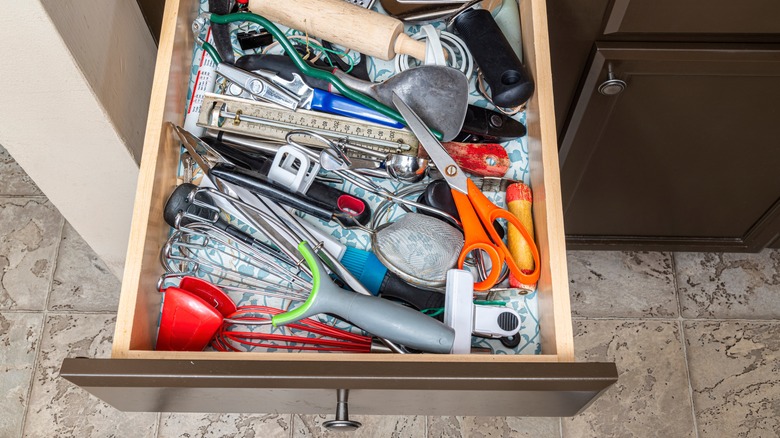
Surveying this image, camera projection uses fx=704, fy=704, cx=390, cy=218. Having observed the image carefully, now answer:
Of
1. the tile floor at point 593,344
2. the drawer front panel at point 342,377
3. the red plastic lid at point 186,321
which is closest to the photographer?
the drawer front panel at point 342,377

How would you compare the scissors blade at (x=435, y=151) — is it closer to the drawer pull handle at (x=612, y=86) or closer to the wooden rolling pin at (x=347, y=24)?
the wooden rolling pin at (x=347, y=24)

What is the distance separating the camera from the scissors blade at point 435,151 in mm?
718

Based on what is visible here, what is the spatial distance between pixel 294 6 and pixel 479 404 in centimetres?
47

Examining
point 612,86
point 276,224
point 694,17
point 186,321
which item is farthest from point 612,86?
point 186,321

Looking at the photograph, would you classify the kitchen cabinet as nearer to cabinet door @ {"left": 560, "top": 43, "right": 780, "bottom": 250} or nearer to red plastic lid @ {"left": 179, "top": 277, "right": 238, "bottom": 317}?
cabinet door @ {"left": 560, "top": 43, "right": 780, "bottom": 250}

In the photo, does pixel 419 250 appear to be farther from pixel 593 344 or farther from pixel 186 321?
Answer: pixel 593 344

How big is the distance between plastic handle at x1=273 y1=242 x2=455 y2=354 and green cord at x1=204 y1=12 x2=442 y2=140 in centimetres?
20

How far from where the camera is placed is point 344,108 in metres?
0.78

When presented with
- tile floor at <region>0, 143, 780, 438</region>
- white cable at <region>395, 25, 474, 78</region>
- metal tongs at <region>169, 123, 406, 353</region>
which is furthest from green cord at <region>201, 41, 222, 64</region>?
tile floor at <region>0, 143, 780, 438</region>

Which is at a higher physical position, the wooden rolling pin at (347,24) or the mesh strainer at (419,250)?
the wooden rolling pin at (347,24)

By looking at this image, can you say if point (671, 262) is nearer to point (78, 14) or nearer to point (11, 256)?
point (78, 14)

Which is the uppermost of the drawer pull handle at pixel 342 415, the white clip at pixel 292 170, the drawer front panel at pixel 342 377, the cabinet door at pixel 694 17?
the cabinet door at pixel 694 17

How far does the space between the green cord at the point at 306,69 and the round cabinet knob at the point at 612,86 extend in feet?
0.84

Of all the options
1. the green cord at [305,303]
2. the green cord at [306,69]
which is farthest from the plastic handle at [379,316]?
the green cord at [306,69]
